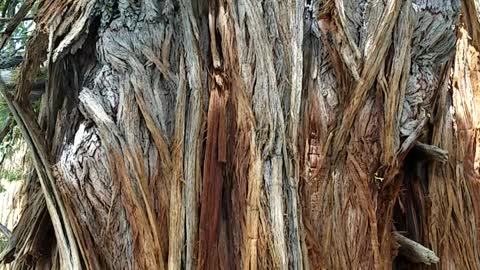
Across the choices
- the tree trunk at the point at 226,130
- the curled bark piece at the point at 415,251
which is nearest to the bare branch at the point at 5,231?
the tree trunk at the point at 226,130

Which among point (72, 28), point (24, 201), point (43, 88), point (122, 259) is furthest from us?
point (43, 88)

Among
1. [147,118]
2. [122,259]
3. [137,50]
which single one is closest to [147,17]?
[137,50]

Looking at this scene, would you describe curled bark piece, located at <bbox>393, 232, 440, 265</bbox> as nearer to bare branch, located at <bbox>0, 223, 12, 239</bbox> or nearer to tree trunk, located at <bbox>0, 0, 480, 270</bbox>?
tree trunk, located at <bbox>0, 0, 480, 270</bbox>

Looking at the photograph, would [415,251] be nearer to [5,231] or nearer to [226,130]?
[226,130]

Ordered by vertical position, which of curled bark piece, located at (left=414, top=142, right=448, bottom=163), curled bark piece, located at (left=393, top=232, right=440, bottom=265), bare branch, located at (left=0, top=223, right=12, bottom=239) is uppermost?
curled bark piece, located at (left=414, top=142, right=448, bottom=163)

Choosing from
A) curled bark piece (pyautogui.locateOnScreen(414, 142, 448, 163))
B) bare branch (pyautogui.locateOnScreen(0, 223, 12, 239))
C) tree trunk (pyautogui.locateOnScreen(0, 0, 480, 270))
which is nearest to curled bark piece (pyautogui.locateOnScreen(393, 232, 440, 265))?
tree trunk (pyautogui.locateOnScreen(0, 0, 480, 270))

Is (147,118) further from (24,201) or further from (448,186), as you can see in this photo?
(448,186)

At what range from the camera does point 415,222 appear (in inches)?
68.9

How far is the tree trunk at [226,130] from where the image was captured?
139cm

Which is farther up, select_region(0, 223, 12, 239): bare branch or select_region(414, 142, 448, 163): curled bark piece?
select_region(414, 142, 448, 163): curled bark piece

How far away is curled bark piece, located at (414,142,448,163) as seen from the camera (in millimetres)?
1680

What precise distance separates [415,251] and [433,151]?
26cm

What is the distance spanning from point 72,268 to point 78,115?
1.19ft

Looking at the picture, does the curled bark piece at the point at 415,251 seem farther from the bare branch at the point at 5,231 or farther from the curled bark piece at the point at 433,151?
the bare branch at the point at 5,231
